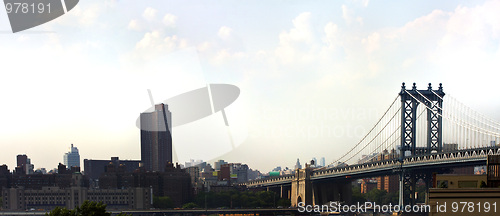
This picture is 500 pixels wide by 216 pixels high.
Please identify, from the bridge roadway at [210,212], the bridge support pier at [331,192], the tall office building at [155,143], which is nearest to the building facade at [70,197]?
the bridge roadway at [210,212]

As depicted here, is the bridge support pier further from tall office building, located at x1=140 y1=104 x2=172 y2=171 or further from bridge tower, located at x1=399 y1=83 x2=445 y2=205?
tall office building, located at x1=140 y1=104 x2=172 y2=171

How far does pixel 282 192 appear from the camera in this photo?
158125mm

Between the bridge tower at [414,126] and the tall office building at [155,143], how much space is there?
95682 millimetres

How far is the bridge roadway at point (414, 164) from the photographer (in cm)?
7644

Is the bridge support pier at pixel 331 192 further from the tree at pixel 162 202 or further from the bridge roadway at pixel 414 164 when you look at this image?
the tree at pixel 162 202

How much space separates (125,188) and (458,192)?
373ft

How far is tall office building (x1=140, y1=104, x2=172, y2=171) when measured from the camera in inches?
7387

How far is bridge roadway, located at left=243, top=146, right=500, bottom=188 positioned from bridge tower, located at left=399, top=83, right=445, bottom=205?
2.30 m

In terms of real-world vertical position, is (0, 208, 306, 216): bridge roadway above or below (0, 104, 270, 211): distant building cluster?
below

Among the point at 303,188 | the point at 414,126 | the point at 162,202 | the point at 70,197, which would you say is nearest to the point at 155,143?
the point at 70,197

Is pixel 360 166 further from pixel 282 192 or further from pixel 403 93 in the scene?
pixel 282 192

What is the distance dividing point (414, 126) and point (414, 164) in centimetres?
804

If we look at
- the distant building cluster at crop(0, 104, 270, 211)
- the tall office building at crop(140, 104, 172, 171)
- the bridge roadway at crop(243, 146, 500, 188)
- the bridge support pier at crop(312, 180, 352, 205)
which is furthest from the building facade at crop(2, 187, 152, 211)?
the tall office building at crop(140, 104, 172, 171)

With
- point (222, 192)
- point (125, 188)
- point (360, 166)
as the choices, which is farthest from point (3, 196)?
point (360, 166)
